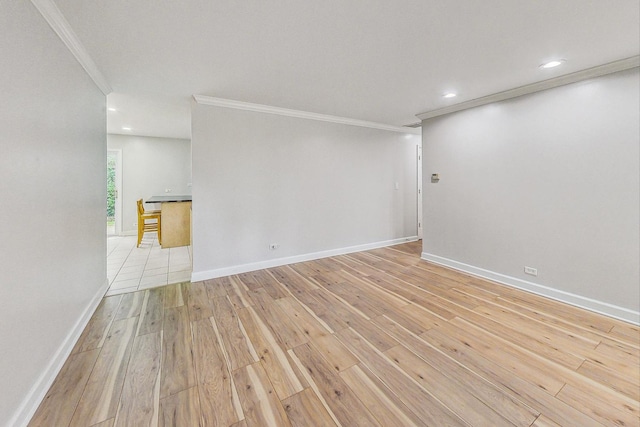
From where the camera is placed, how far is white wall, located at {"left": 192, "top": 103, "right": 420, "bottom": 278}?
3371mm

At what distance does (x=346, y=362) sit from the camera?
70.0 inches

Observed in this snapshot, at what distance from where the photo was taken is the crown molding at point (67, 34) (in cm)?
156

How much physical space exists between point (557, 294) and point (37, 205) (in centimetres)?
470

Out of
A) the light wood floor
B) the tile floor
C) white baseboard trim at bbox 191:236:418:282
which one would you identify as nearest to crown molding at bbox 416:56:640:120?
the light wood floor

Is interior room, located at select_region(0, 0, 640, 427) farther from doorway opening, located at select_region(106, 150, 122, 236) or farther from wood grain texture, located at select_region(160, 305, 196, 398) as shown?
doorway opening, located at select_region(106, 150, 122, 236)

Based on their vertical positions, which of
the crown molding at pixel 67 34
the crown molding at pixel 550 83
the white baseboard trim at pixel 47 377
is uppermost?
the crown molding at pixel 550 83

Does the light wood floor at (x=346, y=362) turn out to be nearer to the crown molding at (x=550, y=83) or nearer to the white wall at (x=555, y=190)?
the white wall at (x=555, y=190)

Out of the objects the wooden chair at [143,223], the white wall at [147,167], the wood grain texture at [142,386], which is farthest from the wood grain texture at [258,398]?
the white wall at [147,167]

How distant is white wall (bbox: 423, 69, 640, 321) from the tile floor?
14.0 ft

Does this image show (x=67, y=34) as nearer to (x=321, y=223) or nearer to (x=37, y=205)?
(x=37, y=205)

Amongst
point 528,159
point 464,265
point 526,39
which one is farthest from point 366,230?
point 526,39

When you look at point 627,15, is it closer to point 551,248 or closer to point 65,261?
point 551,248

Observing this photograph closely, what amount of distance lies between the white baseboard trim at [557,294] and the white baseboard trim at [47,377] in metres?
4.40

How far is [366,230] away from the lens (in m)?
4.84
